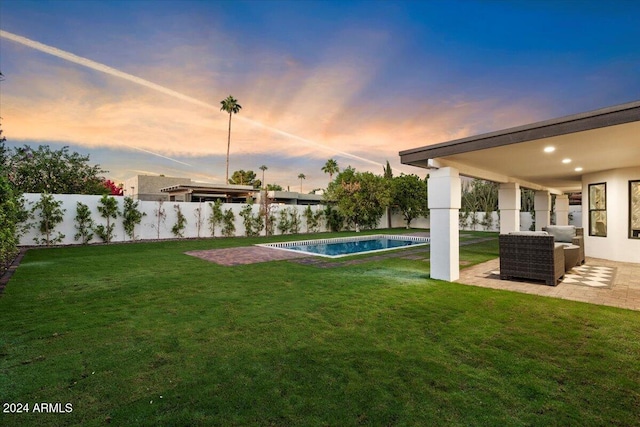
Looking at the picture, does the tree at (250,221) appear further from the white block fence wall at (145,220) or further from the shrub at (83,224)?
the shrub at (83,224)

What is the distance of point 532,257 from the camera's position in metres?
6.21

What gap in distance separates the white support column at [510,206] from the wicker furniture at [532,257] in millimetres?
4944

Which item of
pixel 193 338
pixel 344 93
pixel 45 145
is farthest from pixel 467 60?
pixel 45 145

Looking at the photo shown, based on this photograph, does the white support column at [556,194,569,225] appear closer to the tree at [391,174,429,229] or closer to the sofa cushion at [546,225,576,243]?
the sofa cushion at [546,225,576,243]

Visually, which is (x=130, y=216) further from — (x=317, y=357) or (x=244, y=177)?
(x=244, y=177)

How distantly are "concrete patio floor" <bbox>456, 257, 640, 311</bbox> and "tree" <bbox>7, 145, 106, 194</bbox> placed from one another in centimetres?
2175

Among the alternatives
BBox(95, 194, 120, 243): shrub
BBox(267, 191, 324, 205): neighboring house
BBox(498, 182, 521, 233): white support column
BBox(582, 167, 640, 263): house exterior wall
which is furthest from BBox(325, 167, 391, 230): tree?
BBox(582, 167, 640, 263): house exterior wall

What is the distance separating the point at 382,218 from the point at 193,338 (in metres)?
25.7

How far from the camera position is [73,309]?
183 inches

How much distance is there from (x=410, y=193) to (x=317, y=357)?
2482 centimetres

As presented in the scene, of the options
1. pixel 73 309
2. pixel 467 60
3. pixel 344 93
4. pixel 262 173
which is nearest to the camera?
pixel 73 309

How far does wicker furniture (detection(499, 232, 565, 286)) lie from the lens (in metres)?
6.01

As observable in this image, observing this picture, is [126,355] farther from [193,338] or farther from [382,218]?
[382,218]

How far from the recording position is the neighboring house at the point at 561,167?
461 centimetres
